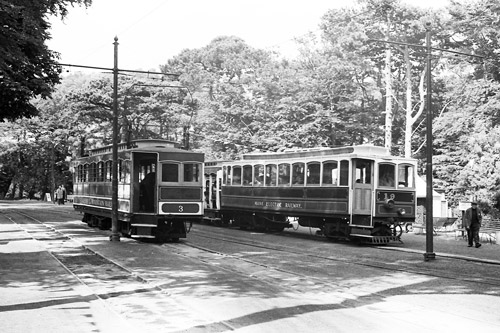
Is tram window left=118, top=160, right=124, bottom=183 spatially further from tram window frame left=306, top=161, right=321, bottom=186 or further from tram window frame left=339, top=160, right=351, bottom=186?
tram window frame left=339, top=160, right=351, bottom=186

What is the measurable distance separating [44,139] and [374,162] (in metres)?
42.9

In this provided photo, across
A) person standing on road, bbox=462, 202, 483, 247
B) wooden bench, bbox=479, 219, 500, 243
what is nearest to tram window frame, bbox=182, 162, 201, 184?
person standing on road, bbox=462, 202, 483, 247

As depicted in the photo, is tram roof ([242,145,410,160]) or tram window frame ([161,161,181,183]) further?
tram roof ([242,145,410,160])

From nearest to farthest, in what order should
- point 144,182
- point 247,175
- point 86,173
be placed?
point 144,182
point 86,173
point 247,175

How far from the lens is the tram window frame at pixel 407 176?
77.3 ft

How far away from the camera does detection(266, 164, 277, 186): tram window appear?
88.8 ft

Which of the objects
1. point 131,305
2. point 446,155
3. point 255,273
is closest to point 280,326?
point 131,305

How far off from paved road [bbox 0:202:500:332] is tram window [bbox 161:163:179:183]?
12.8 ft

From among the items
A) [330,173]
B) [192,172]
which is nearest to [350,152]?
[330,173]

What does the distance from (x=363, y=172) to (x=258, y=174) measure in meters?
6.80

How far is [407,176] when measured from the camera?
2372 cm

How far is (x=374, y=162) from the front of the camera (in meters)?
22.9

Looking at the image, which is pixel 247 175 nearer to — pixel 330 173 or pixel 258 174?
pixel 258 174

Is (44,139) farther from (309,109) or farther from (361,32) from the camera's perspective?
(361,32)
